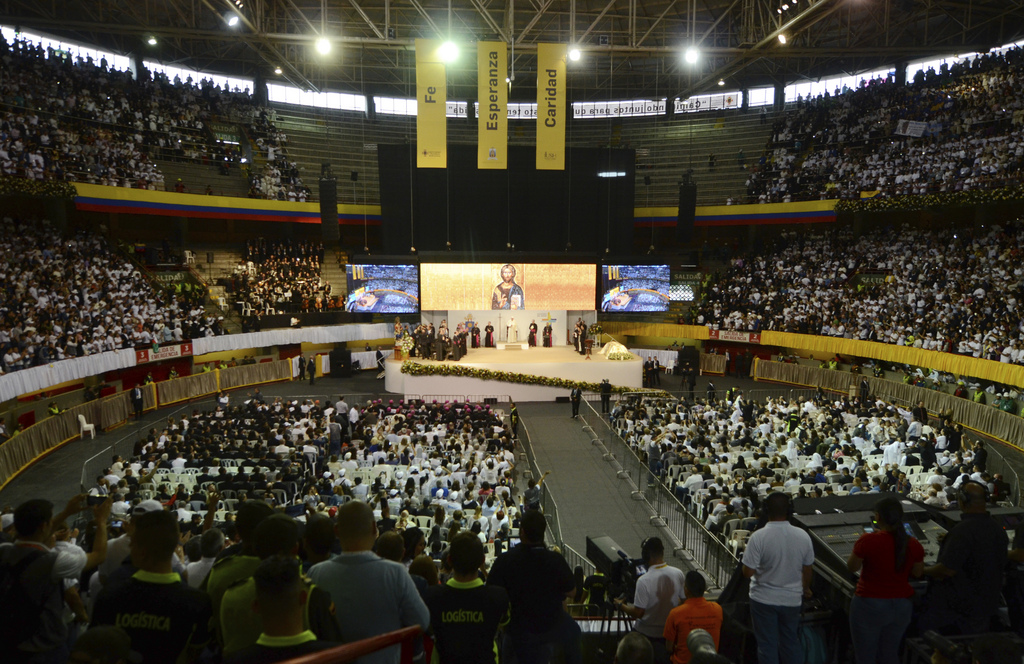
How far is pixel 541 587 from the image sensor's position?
13.5ft

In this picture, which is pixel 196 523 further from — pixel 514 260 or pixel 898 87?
pixel 898 87

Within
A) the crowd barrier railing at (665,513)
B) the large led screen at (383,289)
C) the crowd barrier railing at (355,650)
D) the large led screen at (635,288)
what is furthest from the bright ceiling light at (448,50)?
the crowd barrier railing at (355,650)

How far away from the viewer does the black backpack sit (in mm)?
3584

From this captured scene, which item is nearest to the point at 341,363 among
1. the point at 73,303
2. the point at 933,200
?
the point at 73,303

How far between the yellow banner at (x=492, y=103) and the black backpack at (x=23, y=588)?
1983 cm

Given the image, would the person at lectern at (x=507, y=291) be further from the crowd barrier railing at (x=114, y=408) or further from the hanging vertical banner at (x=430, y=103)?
the crowd barrier railing at (x=114, y=408)

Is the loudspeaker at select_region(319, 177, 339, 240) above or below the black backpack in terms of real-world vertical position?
above

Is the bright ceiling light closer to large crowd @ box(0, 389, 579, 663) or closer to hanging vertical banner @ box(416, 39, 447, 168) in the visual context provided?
hanging vertical banner @ box(416, 39, 447, 168)

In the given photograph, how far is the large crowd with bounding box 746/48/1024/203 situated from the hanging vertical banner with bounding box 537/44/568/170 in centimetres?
1625

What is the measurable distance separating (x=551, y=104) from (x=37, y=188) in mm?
18193

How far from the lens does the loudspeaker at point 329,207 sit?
100.0ft

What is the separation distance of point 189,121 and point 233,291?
9.30 meters

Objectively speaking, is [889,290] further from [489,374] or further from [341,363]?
[341,363]

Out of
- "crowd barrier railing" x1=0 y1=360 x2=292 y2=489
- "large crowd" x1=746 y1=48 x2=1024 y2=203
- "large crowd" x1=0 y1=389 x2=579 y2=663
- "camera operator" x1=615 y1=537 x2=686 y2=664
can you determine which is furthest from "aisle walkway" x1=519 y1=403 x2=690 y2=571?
"large crowd" x1=746 y1=48 x2=1024 y2=203
